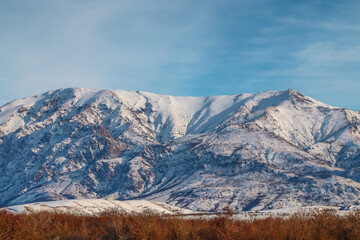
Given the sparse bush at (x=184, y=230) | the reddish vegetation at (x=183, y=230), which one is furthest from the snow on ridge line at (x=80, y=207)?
the sparse bush at (x=184, y=230)

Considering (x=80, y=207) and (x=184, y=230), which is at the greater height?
(x=184, y=230)

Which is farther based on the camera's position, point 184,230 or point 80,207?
point 80,207

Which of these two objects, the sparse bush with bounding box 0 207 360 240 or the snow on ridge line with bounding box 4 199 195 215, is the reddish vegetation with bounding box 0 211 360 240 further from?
the snow on ridge line with bounding box 4 199 195 215

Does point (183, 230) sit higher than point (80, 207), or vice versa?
point (183, 230)

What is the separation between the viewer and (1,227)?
680 inches

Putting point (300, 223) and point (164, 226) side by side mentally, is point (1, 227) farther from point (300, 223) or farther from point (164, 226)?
point (300, 223)

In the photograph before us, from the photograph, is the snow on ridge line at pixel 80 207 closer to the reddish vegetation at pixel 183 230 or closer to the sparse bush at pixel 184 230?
the reddish vegetation at pixel 183 230

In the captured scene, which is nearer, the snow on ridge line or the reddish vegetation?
the reddish vegetation

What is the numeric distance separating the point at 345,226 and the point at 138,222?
8.87 metres

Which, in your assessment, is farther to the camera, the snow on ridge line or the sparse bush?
the snow on ridge line

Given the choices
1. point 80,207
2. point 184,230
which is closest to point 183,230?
point 184,230

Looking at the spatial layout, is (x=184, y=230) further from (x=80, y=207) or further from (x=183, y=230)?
(x=80, y=207)

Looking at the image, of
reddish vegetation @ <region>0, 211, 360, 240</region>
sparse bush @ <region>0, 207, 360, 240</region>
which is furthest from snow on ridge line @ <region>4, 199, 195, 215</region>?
sparse bush @ <region>0, 207, 360, 240</region>

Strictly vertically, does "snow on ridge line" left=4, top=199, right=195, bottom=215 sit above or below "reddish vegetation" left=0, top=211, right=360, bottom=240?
below
